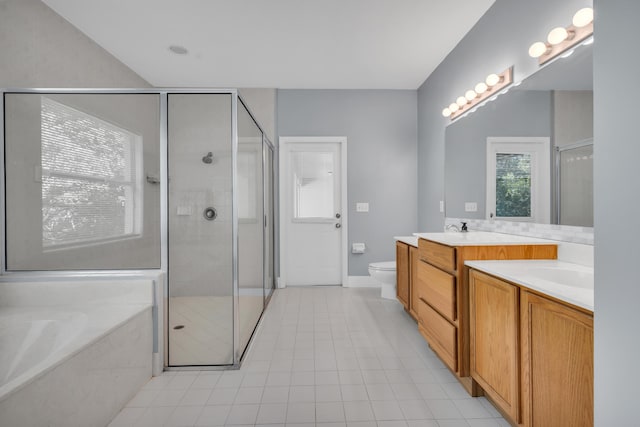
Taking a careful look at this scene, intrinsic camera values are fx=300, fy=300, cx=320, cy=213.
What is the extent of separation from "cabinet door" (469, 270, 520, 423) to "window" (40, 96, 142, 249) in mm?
2420

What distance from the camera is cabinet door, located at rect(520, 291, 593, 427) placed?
958 mm

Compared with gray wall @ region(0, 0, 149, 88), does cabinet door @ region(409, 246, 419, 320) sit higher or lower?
lower

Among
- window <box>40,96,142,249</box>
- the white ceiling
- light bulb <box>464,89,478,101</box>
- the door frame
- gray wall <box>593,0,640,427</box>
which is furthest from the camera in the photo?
the door frame

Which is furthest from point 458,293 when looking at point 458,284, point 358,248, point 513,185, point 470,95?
point 358,248

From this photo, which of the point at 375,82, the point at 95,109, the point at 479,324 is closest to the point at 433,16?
the point at 375,82

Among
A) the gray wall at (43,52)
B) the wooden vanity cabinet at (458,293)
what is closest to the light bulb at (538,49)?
the wooden vanity cabinet at (458,293)

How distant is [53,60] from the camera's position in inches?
91.1

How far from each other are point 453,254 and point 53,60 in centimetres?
321

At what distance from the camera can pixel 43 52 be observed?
223 cm

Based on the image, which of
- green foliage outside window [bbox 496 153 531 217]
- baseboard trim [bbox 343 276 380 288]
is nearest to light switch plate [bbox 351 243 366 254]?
baseboard trim [bbox 343 276 380 288]

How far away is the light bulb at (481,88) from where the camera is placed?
2.36 metres

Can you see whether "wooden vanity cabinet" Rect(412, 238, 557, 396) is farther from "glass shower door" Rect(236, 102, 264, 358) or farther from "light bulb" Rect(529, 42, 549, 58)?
"glass shower door" Rect(236, 102, 264, 358)

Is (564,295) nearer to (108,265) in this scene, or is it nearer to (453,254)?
(453,254)

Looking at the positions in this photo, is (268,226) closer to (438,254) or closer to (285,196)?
(285,196)
